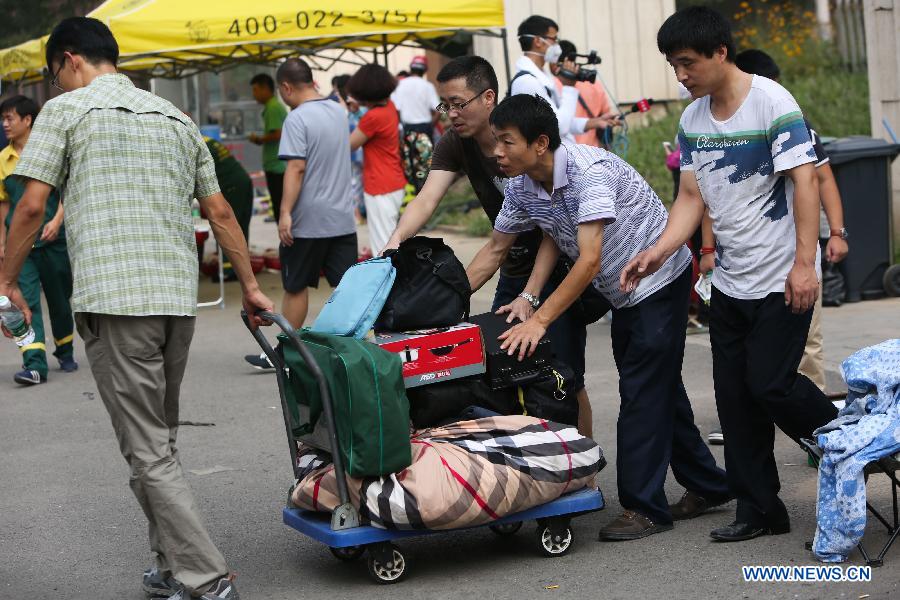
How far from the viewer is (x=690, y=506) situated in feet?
18.1

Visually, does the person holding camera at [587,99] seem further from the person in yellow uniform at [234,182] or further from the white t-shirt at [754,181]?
the white t-shirt at [754,181]

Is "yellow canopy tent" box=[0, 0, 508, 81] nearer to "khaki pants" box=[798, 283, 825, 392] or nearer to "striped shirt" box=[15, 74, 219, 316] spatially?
"khaki pants" box=[798, 283, 825, 392]

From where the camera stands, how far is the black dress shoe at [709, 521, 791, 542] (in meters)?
5.12

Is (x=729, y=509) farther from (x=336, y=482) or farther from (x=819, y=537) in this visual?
(x=336, y=482)

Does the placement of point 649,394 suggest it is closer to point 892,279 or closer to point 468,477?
point 468,477

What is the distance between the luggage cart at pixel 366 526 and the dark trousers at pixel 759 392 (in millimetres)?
588

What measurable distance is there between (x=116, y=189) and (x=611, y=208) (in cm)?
178

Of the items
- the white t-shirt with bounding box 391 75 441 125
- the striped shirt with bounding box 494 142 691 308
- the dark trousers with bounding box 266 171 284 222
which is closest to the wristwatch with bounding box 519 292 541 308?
the striped shirt with bounding box 494 142 691 308

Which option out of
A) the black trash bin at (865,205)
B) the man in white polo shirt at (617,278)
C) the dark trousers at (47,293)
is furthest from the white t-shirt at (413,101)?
the man in white polo shirt at (617,278)

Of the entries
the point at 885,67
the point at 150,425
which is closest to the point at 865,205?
the point at 885,67

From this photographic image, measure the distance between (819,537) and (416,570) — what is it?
1458 millimetres

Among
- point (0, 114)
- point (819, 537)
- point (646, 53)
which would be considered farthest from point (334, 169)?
point (646, 53)

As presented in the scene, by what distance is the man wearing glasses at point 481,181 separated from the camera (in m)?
5.68

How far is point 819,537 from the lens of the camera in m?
4.79
